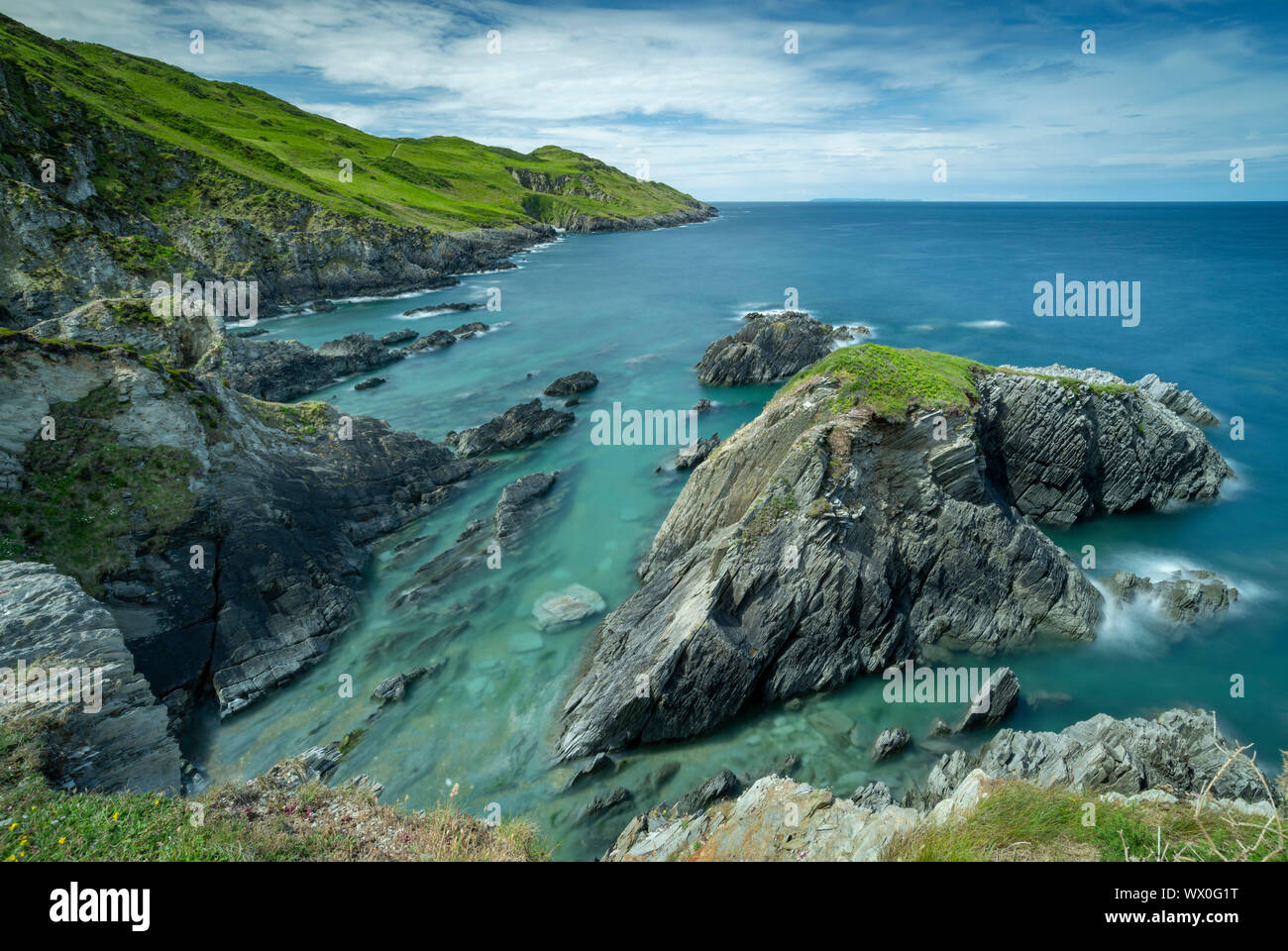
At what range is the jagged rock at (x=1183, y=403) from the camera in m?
41.5

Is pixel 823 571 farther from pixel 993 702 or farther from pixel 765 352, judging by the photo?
pixel 765 352

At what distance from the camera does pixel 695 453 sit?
3806cm

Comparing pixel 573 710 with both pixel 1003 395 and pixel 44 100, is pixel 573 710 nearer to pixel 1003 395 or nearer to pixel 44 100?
pixel 1003 395

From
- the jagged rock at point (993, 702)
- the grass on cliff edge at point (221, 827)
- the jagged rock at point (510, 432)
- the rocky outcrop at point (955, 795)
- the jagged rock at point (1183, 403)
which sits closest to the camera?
the grass on cliff edge at point (221, 827)

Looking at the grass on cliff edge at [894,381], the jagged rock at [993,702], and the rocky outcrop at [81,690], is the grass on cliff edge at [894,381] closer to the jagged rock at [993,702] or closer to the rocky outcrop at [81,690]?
the jagged rock at [993,702]

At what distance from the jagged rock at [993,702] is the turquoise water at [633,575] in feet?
2.51

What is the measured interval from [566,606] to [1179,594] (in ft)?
86.5

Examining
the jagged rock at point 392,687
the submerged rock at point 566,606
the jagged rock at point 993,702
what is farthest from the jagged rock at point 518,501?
A: the jagged rock at point 993,702

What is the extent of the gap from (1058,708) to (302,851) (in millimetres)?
23192

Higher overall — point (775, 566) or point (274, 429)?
point (274, 429)

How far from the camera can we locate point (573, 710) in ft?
64.7

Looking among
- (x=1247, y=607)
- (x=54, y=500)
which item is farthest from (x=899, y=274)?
(x=54, y=500)

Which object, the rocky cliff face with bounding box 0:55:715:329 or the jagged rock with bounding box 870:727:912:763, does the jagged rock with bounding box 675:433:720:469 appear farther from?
the rocky cliff face with bounding box 0:55:715:329

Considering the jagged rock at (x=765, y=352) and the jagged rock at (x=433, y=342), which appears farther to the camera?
the jagged rock at (x=433, y=342)
